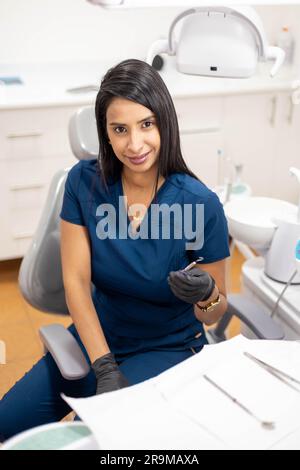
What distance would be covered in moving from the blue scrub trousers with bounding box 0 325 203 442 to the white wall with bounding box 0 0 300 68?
1993 mm

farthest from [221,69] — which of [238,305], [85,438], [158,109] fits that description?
[85,438]

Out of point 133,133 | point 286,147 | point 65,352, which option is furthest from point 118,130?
point 286,147

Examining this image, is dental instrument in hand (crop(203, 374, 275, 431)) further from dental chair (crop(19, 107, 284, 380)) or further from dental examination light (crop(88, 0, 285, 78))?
dental examination light (crop(88, 0, 285, 78))

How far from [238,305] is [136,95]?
61 centimetres

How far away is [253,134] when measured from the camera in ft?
10.0

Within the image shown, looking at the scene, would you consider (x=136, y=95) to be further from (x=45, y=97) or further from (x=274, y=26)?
(x=274, y=26)

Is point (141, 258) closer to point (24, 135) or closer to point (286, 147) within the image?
point (24, 135)

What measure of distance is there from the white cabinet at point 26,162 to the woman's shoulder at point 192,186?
1.40 m

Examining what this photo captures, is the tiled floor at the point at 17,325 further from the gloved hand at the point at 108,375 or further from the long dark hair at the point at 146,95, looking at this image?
the long dark hair at the point at 146,95

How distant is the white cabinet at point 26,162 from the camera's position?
2678 millimetres

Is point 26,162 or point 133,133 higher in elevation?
point 133,133

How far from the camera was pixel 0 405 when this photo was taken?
4.68ft

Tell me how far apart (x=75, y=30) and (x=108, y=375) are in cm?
220

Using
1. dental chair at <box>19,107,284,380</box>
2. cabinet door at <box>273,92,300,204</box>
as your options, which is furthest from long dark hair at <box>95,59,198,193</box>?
cabinet door at <box>273,92,300,204</box>
